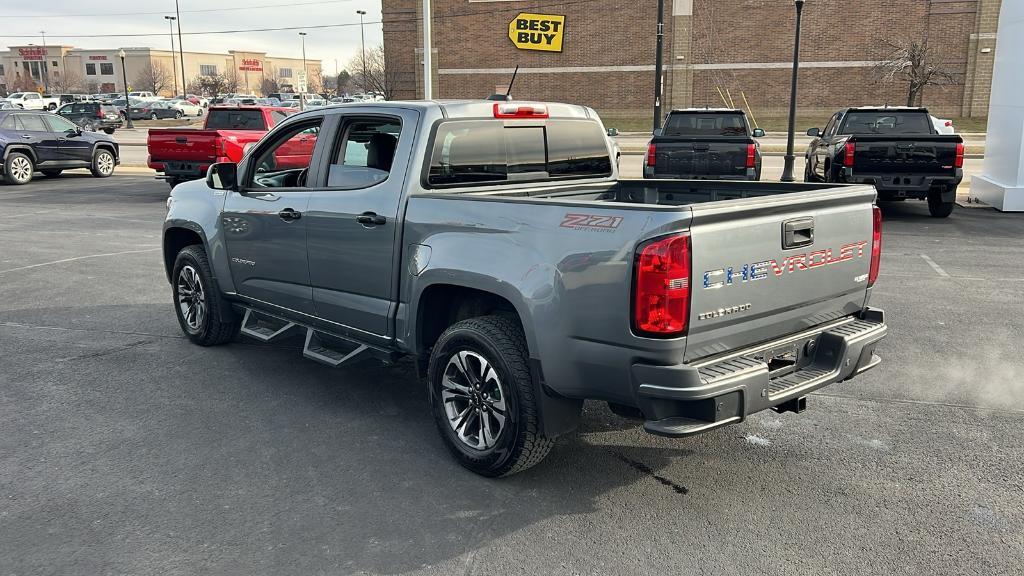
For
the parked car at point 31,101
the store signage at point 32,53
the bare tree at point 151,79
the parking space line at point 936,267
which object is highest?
the store signage at point 32,53

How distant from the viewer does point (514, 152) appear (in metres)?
5.32

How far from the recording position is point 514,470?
422cm

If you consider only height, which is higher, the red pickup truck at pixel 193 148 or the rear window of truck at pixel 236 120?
the rear window of truck at pixel 236 120

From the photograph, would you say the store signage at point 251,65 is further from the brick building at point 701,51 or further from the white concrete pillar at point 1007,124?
the white concrete pillar at point 1007,124

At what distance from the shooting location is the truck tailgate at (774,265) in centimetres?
363

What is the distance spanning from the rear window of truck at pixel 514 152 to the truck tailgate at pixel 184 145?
13.3 metres

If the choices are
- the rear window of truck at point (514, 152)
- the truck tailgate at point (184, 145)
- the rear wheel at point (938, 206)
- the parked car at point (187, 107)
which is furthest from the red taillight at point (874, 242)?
the parked car at point (187, 107)

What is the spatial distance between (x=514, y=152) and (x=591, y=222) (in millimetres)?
1730

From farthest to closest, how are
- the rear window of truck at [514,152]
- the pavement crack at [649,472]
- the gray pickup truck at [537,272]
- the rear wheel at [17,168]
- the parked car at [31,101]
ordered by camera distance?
the parked car at [31,101] < the rear wheel at [17,168] < the rear window of truck at [514,152] < the pavement crack at [649,472] < the gray pickup truck at [537,272]

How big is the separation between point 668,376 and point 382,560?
55.7 inches

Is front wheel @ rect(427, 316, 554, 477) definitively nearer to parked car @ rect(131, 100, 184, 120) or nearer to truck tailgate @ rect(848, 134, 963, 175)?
truck tailgate @ rect(848, 134, 963, 175)

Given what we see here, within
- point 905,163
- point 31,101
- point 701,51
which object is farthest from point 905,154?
point 31,101

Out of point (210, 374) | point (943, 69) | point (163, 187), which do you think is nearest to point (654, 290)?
point (210, 374)

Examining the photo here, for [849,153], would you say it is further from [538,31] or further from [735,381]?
[538,31]
